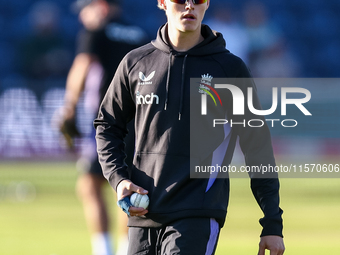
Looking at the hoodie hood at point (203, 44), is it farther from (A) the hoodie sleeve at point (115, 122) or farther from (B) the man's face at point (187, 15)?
(A) the hoodie sleeve at point (115, 122)

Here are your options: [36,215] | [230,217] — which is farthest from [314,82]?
[36,215]

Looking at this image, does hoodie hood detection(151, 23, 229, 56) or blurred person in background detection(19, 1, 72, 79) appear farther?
blurred person in background detection(19, 1, 72, 79)

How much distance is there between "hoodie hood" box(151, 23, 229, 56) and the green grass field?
3.07 m

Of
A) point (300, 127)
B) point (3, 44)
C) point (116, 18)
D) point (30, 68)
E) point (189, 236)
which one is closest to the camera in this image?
point (189, 236)

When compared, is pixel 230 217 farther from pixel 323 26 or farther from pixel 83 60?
pixel 323 26

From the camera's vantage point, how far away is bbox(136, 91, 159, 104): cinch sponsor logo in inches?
123

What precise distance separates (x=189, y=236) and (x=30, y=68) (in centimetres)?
1237

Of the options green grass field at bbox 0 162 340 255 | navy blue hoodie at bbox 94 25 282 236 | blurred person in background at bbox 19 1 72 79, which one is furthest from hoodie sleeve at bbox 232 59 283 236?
blurred person in background at bbox 19 1 72 79

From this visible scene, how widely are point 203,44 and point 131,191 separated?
0.84 metres

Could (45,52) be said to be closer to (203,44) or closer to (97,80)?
(97,80)

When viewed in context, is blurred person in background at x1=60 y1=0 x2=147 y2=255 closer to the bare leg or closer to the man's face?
the bare leg

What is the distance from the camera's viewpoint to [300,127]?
38.0 feet

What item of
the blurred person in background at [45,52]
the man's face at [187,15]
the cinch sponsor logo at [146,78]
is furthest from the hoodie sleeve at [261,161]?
the blurred person in background at [45,52]

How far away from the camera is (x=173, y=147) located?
9.95 feet
